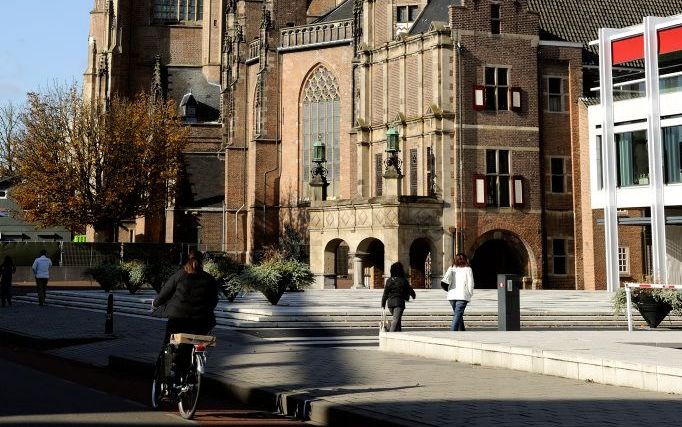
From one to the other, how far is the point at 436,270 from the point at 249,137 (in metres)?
23.2

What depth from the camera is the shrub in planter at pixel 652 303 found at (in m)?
22.4

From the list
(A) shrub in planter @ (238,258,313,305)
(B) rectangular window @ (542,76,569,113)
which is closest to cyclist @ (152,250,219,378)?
(A) shrub in planter @ (238,258,313,305)

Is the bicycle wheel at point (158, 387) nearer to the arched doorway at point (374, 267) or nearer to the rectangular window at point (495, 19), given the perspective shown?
the arched doorway at point (374, 267)

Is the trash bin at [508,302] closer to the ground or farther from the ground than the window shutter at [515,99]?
closer to the ground

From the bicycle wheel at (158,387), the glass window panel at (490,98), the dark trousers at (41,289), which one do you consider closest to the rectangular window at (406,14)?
the glass window panel at (490,98)

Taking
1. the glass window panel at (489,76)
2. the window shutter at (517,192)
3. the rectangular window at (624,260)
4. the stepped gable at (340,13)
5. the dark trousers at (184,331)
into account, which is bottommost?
the dark trousers at (184,331)

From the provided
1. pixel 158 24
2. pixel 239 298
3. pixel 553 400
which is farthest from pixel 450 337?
pixel 158 24

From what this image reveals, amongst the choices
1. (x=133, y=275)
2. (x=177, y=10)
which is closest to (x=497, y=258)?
(x=133, y=275)

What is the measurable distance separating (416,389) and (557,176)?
3281 centimetres

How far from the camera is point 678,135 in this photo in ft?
119

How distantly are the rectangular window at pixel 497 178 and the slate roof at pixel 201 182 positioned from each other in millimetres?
25507

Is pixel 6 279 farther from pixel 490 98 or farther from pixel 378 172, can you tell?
pixel 490 98

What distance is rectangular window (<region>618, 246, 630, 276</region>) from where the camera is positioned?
1641 inches

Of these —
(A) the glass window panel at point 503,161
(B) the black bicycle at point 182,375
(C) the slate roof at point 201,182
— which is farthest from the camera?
(C) the slate roof at point 201,182
